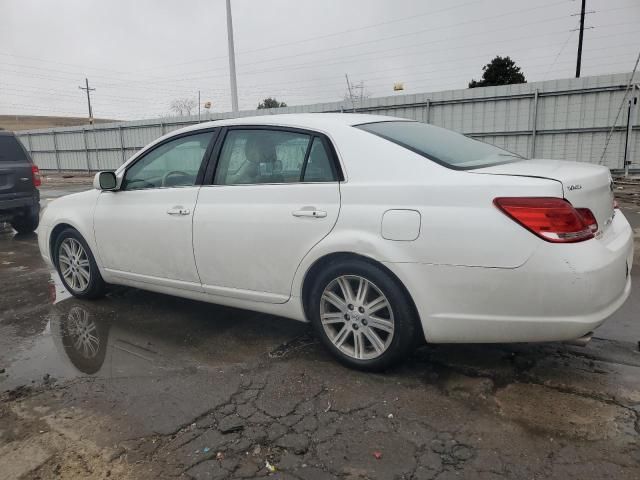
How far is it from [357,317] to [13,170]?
25.2 ft

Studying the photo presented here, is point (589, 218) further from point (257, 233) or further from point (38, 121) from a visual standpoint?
point (38, 121)

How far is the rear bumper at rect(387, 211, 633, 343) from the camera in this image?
2.46 metres

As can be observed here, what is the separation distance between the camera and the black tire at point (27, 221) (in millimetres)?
8828

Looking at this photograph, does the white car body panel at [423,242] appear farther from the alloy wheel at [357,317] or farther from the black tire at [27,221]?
the black tire at [27,221]

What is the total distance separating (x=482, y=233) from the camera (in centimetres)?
256

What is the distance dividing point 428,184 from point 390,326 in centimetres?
85

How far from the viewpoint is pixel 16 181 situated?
841cm

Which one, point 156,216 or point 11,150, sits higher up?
point 11,150

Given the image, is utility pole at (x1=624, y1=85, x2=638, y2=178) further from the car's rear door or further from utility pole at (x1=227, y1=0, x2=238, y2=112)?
utility pole at (x1=227, y1=0, x2=238, y2=112)

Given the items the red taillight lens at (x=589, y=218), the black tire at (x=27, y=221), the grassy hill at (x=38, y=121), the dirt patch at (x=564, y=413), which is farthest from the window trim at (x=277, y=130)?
the grassy hill at (x=38, y=121)

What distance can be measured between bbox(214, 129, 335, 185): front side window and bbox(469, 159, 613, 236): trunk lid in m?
1.03

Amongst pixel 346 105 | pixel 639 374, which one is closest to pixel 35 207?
pixel 639 374

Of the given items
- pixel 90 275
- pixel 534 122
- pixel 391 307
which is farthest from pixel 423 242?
pixel 534 122

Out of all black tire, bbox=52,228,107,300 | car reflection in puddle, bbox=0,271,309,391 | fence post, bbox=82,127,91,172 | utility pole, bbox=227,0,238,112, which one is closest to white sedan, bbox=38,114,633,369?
car reflection in puddle, bbox=0,271,309,391
